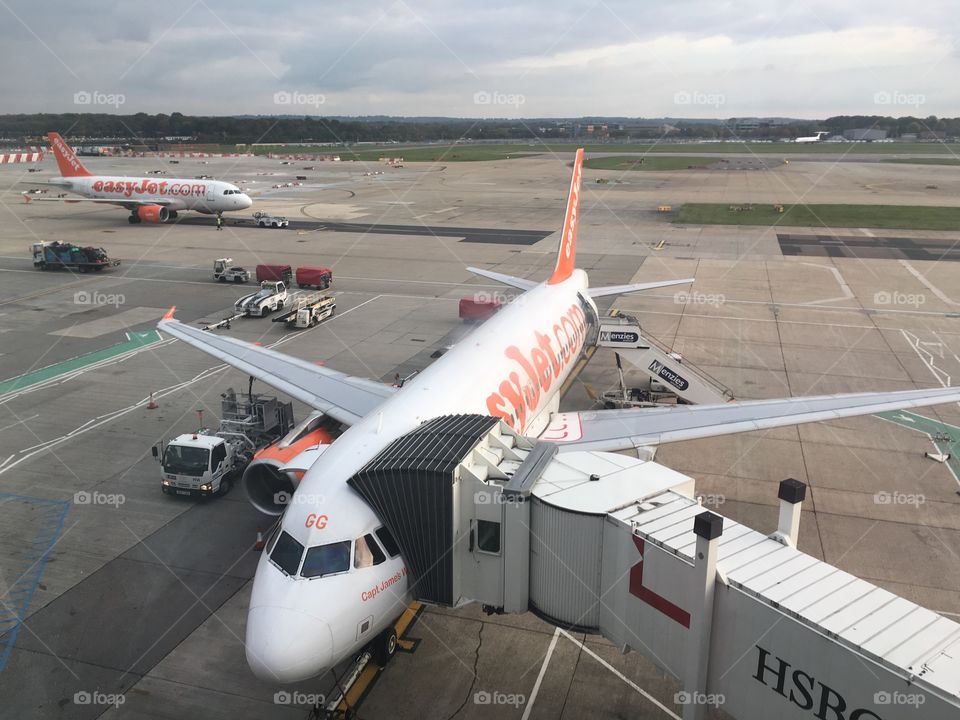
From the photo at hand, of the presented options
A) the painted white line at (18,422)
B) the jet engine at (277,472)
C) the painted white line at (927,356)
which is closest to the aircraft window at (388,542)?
the jet engine at (277,472)

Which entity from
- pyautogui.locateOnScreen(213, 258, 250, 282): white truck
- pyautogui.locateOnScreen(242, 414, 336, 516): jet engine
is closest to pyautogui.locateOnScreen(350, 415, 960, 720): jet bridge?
pyautogui.locateOnScreen(242, 414, 336, 516): jet engine

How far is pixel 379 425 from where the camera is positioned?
53.6 feet

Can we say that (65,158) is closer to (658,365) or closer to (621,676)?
(658,365)

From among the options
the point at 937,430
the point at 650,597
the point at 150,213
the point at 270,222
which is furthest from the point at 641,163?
the point at 650,597

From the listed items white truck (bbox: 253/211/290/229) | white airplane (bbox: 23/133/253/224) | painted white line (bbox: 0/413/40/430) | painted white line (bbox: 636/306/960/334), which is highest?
white airplane (bbox: 23/133/253/224)

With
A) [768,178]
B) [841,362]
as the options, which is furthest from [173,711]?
[768,178]

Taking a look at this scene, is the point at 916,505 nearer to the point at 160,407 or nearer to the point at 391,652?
the point at 391,652

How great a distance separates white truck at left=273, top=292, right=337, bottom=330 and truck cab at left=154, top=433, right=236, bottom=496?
19914 millimetres

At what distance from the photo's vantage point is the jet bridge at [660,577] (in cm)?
922

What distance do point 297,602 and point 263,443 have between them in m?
14.4

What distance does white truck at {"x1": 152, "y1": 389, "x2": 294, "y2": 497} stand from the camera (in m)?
23.0

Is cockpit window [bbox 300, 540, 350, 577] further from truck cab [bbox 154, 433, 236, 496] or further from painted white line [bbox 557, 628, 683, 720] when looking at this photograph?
truck cab [bbox 154, 433, 236, 496]

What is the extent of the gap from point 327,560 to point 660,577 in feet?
19.1

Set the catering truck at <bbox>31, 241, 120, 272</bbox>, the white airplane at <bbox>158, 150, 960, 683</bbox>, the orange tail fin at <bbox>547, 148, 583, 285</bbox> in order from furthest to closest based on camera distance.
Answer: the catering truck at <bbox>31, 241, 120, 272</bbox>
the orange tail fin at <bbox>547, 148, 583, 285</bbox>
the white airplane at <bbox>158, 150, 960, 683</bbox>
